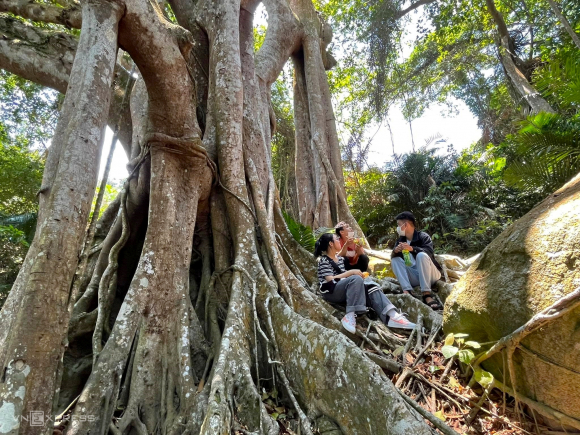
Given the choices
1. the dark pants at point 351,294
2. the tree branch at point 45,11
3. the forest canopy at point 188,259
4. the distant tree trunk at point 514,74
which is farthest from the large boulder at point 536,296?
the distant tree trunk at point 514,74

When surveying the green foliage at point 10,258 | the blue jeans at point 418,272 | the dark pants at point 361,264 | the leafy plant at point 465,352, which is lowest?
the leafy plant at point 465,352

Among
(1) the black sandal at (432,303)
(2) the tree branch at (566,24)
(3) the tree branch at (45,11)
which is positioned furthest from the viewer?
(2) the tree branch at (566,24)

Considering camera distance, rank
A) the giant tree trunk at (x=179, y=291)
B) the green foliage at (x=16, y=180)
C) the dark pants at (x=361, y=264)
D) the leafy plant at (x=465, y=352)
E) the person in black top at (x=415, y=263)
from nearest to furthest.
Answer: the giant tree trunk at (x=179, y=291) < the leafy plant at (x=465, y=352) < the person in black top at (x=415, y=263) < the dark pants at (x=361, y=264) < the green foliage at (x=16, y=180)

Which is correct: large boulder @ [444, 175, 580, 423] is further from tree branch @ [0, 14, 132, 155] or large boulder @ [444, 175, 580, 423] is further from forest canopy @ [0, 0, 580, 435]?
tree branch @ [0, 14, 132, 155]

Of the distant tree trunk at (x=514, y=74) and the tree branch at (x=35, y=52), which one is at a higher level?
the distant tree trunk at (x=514, y=74)

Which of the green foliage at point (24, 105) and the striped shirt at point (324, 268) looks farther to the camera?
the green foliage at point (24, 105)

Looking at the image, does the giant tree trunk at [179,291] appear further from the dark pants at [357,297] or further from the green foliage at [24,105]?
the green foliage at [24,105]

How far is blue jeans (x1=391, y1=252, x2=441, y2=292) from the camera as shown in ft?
12.9

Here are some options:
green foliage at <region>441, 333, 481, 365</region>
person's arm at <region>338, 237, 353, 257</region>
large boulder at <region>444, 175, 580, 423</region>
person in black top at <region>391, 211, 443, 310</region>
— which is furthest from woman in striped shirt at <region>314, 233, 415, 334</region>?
large boulder at <region>444, 175, 580, 423</region>

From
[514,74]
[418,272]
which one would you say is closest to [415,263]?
[418,272]

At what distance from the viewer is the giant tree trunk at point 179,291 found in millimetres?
1770

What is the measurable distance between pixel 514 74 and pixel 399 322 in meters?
10.3

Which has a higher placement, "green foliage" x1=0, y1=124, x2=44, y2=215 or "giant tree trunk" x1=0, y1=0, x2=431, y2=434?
"green foliage" x1=0, y1=124, x2=44, y2=215

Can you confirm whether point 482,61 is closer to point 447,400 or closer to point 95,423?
point 447,400
